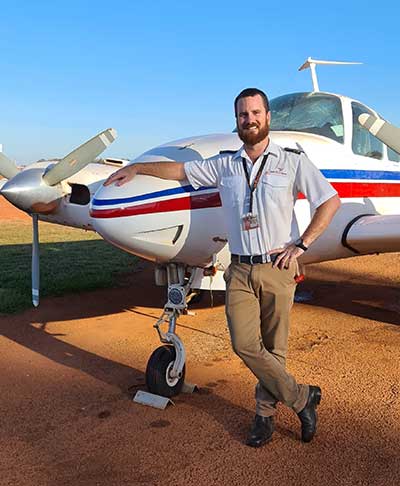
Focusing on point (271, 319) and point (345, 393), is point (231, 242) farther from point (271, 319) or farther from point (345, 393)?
point (345, 393)

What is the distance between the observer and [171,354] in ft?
17.5

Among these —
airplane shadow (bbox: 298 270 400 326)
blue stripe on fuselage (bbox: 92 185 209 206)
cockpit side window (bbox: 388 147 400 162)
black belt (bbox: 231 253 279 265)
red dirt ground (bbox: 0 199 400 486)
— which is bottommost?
airplane shadow (bbox: 298 270 400 326)

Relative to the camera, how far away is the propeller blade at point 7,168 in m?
8.82

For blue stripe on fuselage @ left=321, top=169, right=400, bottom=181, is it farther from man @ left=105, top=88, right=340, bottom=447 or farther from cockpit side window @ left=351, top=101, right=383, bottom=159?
man @ left=105, top=88, right=340, bottom=447

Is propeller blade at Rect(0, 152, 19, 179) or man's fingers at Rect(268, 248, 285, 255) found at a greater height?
propeller blade at Rect(0, 152, 19, 179)

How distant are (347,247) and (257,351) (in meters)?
2.90

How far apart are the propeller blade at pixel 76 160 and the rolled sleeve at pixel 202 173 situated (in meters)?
3.67

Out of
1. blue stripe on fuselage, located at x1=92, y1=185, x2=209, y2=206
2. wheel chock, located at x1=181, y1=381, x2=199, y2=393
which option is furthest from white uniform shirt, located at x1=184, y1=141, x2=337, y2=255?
wheel chock, located at x1=181, y1=381, x2=199, y2=393

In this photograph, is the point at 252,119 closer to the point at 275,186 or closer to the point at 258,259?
the point at 275,186

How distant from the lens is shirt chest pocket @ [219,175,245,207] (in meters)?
3.89

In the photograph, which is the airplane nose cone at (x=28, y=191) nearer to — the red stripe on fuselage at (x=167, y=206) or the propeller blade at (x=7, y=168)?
the propeller blade at (x=7, y=168)

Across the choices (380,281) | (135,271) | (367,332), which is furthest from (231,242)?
(135,271)

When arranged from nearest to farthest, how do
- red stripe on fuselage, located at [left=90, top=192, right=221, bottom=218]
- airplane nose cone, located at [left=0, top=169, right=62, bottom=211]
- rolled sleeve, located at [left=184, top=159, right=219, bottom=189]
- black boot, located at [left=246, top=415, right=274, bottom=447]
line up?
black boot, located at [left=246, top=415, right=274, bottom=447], rolled sleeve, located at [left=184, top=159, right=219, bottom=189], red stripe on fuselage, located at [left=90, top=192, right=221, bottom=218], airplane nose cone, located at [left=0, top=169, right=62, bottom=211]

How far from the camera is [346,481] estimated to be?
11.8 feet
